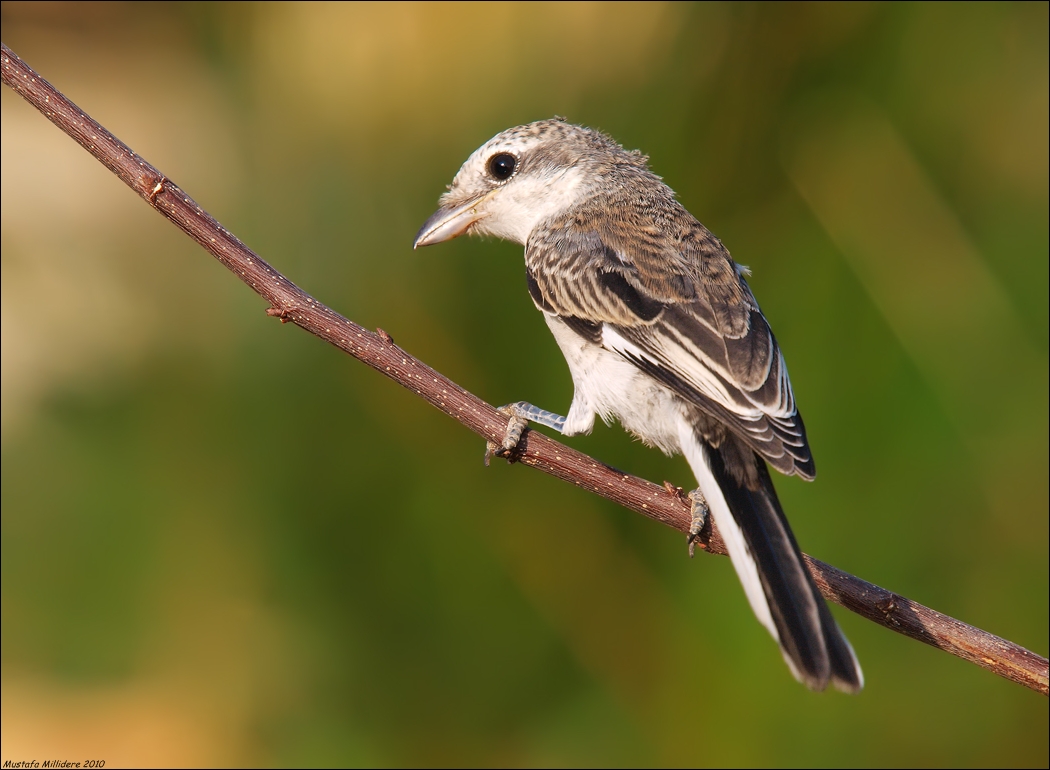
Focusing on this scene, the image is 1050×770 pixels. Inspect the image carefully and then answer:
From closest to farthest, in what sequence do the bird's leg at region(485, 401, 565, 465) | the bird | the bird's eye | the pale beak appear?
the bird → the bird's leg at region(485, 401, 565, 465) → the pale beak → the bird's eye

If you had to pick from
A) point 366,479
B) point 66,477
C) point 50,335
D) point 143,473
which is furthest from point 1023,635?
point 50,335

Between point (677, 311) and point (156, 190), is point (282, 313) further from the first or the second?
point (677, 311)

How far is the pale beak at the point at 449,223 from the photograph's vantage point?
3.29 m

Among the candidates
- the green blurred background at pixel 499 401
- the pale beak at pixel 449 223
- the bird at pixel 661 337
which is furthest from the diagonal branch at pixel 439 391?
the green blurred background at pixel 499 401

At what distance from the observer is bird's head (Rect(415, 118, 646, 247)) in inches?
131

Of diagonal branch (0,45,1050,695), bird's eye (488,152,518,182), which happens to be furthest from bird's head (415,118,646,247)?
diagonal branch (0,45,1050,695)

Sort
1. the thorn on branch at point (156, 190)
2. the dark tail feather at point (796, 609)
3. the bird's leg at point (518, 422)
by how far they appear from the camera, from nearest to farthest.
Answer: the dark tail feather at point (796, 609)
the thorn on branch at point (156, 190)
the bird's leg at point (518, 422)

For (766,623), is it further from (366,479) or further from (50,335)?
(50,335)

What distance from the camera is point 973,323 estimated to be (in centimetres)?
380

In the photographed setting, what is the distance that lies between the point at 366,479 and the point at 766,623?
5.95ft

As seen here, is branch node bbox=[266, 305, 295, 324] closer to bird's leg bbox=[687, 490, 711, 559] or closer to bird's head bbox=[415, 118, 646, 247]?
bird's head bbox=[415, 118, 646, 247]

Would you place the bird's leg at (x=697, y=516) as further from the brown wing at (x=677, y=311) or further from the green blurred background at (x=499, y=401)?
the green blurred background at (x=499, y=401)

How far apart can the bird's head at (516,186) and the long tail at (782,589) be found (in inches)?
51.1

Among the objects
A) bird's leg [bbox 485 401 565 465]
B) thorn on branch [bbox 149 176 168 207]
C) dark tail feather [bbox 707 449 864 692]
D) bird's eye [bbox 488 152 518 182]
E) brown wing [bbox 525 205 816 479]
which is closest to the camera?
dark tail feather [bbox 707 449 864 692]
